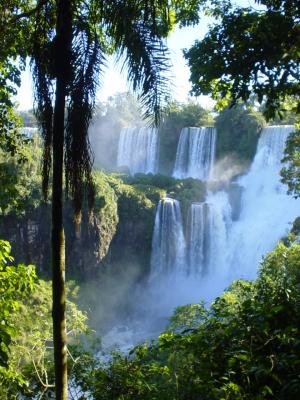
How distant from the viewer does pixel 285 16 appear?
5246 mm

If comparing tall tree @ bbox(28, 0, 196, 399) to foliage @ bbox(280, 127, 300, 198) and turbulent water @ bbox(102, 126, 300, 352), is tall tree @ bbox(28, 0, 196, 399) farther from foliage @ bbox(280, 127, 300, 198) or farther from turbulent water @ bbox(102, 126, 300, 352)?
turbulent water @ bbox(102, 126, 300, 352)

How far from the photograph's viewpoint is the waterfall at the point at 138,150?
39062mm

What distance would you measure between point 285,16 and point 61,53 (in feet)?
10.1

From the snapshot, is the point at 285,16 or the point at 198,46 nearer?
the point at 285,16

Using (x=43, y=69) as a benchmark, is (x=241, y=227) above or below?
below

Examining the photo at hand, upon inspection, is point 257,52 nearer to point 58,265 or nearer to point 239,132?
point 58,265

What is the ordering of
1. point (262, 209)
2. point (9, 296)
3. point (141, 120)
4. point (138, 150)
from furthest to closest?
point (138, 150), point (262, 209), point (141, 120), point (9, 296)

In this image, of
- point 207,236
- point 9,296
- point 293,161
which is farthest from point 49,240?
point 9,296

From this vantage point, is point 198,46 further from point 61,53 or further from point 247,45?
point 61,53

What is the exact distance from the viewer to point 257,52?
532 cm

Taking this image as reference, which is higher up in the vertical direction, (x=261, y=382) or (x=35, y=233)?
(x=261, y=382)

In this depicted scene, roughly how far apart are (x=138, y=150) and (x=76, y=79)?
37.0 metres

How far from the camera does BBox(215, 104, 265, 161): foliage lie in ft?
110

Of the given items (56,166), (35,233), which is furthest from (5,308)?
(35,233)
